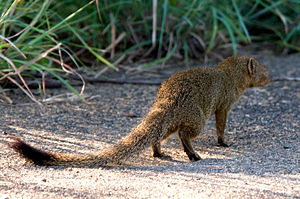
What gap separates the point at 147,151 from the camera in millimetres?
3381

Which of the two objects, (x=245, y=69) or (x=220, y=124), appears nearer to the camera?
(x=220, y=124)

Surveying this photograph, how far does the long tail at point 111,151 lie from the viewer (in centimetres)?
274

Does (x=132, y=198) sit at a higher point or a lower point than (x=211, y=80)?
lower

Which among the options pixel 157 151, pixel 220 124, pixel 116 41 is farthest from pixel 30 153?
pixel 116 41

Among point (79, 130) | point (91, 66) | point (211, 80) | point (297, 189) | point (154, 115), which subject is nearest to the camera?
point (297, 189)

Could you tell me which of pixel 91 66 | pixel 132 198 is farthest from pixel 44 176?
pixel 91 66

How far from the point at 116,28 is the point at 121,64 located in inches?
15.1

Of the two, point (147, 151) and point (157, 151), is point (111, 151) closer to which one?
point (157, 151)

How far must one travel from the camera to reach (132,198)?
235 cm

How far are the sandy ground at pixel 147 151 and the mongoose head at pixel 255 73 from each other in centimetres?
29

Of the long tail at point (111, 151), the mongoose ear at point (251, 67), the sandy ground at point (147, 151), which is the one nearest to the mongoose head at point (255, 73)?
the mongoose ear at point (251, 67)

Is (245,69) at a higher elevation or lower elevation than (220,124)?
higher

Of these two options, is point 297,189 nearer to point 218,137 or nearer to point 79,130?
point 218,137

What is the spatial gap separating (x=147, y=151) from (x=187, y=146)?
310mm
